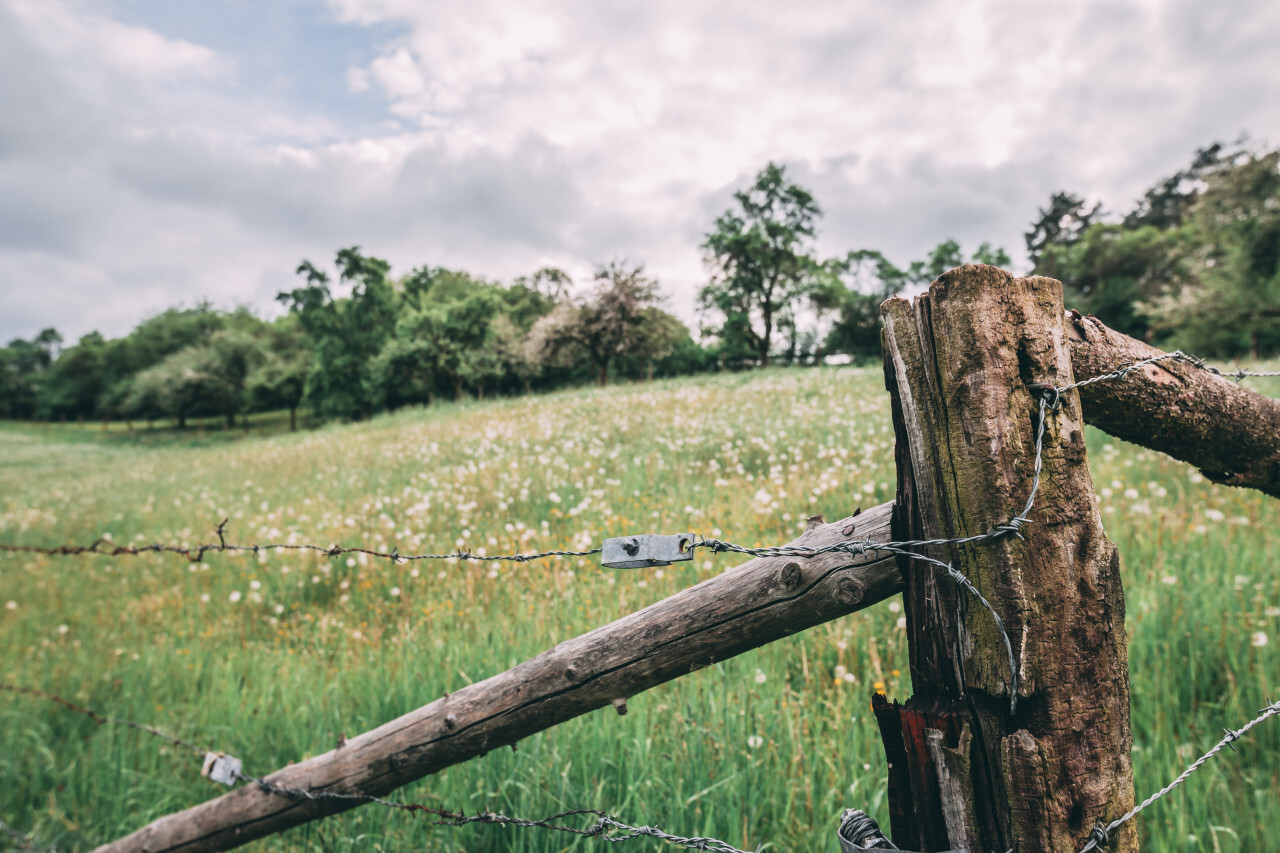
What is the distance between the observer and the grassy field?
2.39 meters

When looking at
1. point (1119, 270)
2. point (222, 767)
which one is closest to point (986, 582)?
point (222, 767)

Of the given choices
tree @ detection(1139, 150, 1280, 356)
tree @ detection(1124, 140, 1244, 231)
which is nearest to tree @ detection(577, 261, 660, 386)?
tree @ detection(1139, 150, 1280, 356)

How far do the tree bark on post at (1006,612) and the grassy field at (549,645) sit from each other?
1336mm

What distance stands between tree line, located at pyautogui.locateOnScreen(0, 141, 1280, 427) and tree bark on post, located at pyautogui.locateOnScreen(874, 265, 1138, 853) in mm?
38178

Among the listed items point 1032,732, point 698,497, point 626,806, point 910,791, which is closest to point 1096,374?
point 1032,732

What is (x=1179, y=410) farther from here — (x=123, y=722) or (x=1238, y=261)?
(x=1238, y=261)

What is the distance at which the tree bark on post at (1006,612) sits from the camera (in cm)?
102

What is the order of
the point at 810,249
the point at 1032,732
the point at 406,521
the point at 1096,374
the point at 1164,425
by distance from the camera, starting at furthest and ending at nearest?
the point at 810,249 → the point at 406,521 → the point at 1164,425 → the point at 1096,374 → the point at 1032,732

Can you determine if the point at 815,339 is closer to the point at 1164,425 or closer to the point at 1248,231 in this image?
the point at 1248,231

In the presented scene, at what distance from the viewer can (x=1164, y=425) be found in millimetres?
1440

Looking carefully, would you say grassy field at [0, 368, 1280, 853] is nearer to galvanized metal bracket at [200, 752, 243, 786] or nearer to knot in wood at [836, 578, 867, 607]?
galvanized metal bracket at [200, 752, 243, 786]

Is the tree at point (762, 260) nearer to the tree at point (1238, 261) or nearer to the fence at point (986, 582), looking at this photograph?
the tree at point (1238, 261)

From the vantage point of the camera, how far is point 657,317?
39.7 metres

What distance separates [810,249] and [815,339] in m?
10.2
